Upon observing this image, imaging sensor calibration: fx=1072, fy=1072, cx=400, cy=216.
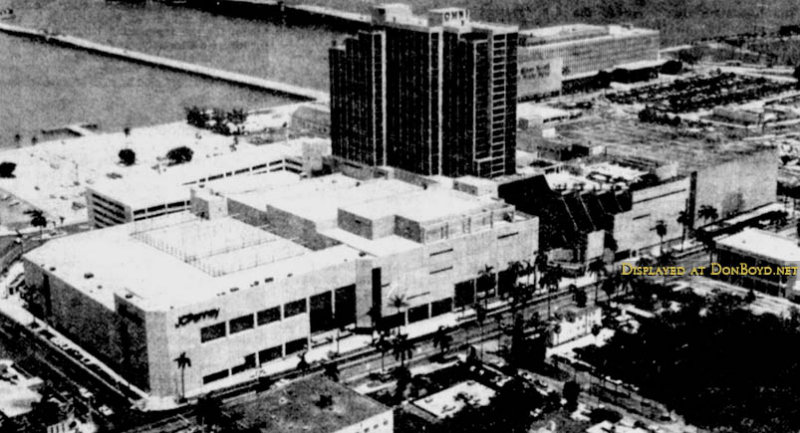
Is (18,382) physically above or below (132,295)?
below

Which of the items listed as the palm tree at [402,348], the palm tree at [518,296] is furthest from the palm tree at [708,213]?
the palm tree at [402,348]

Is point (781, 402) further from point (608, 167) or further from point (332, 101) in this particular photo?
point (332, 101)

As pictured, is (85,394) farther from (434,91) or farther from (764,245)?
(764,245)

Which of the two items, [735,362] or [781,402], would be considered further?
[735,362]

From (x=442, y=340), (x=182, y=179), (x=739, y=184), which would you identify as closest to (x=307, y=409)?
(x=442, y=340)

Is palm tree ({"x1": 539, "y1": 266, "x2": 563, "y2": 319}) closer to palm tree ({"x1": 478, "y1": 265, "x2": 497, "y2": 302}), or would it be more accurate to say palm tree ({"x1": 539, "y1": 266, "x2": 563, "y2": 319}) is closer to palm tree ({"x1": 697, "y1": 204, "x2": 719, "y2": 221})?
palm tree ({"x1": 478, "y1": 265, "x2": 497, "y2": 302})

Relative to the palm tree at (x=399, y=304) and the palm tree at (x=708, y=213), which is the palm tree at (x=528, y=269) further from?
the palm tree at (x=708, y=213)

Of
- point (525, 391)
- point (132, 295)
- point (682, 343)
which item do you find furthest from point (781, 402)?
point (132, 295)
